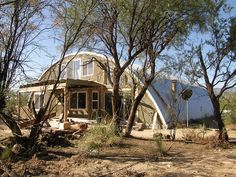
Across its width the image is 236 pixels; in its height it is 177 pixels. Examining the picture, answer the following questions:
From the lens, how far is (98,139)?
12.8 meters

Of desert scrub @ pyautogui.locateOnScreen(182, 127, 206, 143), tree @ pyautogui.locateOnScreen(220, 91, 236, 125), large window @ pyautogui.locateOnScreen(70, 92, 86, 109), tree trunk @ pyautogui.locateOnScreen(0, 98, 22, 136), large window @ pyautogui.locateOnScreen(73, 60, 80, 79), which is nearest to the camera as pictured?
tree trunk @ pyautogui.locateOnScreen(0, 98, 22, 136)

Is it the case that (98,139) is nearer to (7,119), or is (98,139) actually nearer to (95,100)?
(7,119)

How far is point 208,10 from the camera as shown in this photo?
14.8m

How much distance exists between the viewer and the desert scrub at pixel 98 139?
1225cm

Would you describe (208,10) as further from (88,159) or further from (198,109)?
(198,109)

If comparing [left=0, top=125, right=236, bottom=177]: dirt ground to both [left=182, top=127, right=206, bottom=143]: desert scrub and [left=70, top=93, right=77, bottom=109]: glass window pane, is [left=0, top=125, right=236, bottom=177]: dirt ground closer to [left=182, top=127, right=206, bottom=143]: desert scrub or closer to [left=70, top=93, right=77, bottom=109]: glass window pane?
[left=182, top=127, right=206, bottom=143]: desert scrub

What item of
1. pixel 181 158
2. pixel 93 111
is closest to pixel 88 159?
pixel 181 158

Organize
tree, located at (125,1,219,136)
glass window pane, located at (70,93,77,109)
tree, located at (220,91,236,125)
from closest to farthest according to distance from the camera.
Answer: tree, located at (125,1,219,136) < tree, located at (220,91,236,125) < glass window pane, located at (70,93,77,109)

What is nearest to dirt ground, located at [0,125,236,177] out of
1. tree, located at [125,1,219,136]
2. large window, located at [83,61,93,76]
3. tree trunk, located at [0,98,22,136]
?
tree trunk, located at [0,98,22,136]

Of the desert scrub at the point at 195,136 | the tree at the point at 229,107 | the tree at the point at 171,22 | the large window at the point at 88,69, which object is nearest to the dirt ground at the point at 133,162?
the desert scrub at the point at 195,136

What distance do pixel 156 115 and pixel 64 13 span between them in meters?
12.7

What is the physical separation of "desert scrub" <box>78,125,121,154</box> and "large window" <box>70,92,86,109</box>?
45.8ft

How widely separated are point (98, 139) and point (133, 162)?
2292 millimetres

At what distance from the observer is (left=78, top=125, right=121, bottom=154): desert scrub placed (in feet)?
40.2
